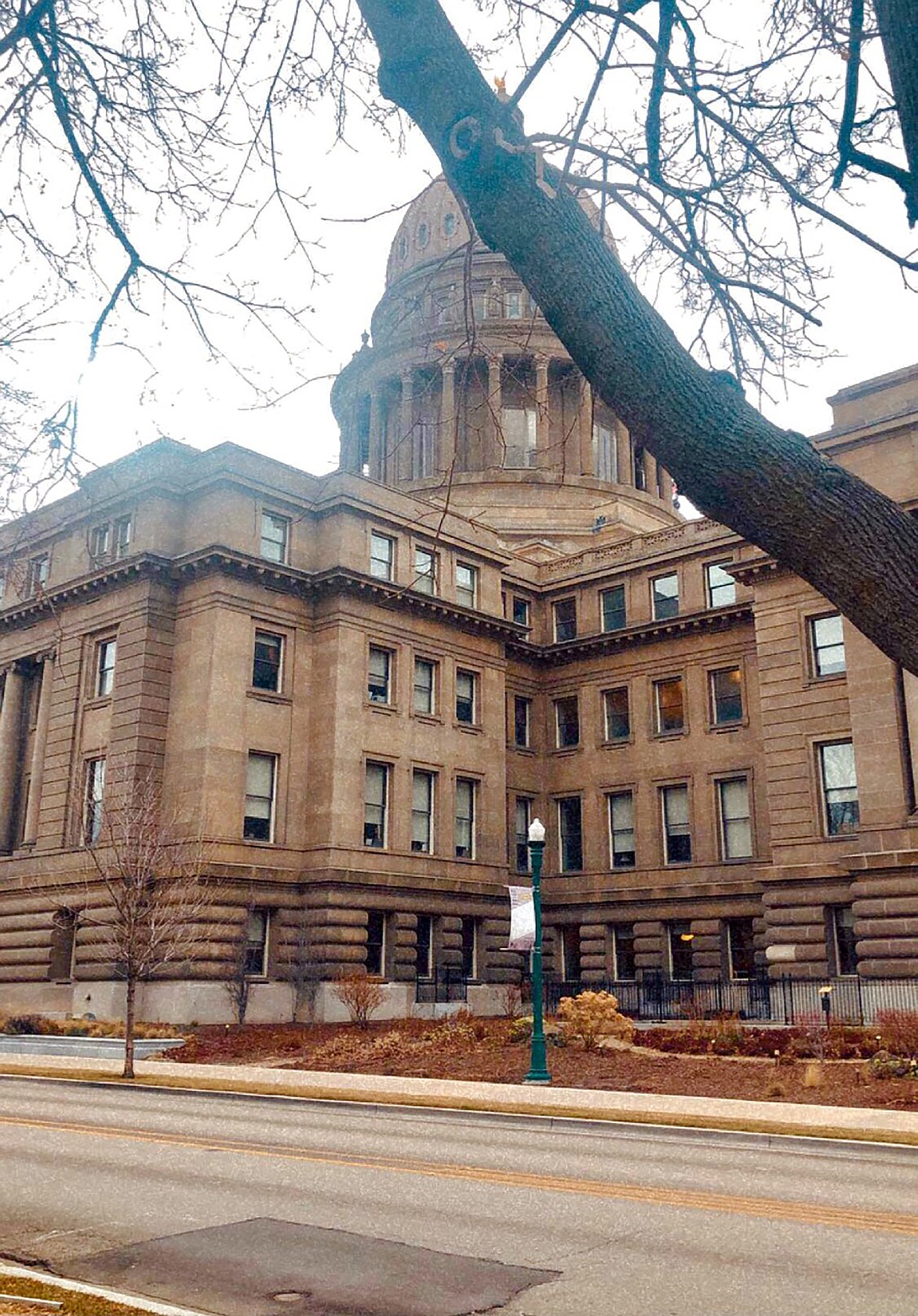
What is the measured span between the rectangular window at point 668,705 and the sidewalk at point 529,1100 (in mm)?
26952

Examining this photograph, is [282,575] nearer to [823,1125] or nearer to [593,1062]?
[593,1062]

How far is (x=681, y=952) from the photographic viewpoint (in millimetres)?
46562

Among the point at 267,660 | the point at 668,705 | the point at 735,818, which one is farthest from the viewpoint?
the point at 668,705

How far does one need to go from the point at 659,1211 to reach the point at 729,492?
312 inches

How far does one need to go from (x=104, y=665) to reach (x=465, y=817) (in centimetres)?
1459

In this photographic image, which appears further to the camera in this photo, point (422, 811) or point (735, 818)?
point (735, 818)

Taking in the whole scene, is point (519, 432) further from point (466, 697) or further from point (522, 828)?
point (522, 828)

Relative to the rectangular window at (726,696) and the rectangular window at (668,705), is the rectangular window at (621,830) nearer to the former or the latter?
the rectangular window at (668,705)

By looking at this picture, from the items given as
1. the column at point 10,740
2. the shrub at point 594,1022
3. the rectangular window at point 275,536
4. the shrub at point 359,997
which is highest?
the rectangular window at point 275,536

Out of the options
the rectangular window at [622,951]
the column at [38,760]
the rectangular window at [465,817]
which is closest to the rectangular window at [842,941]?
the rectangular window at [622,951]

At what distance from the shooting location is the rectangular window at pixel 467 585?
49.3 m

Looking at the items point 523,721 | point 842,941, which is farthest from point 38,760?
point 842,941

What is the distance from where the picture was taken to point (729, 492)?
175 inches

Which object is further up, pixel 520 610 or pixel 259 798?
pixel 520 610
